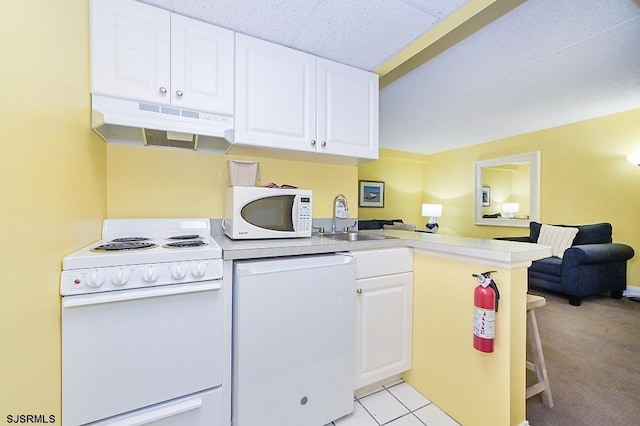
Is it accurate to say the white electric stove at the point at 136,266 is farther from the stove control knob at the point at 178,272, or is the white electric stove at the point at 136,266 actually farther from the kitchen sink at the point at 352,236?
the kitchen sink at the point at 352,236

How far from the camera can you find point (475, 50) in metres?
2.27

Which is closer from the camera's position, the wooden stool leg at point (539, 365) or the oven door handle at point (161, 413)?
the oven door handle at point (161, 413)

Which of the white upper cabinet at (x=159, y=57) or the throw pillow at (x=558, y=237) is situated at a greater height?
the white upper cabinet at (x=159, y=57)

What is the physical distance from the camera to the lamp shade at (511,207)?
4.74 meters

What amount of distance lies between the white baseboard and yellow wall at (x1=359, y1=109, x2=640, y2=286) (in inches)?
3.1

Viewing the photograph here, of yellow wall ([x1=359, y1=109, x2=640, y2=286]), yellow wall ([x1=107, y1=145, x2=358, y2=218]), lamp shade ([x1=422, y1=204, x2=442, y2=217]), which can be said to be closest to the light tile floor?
yellow wall ([x1=107, y1=145, x2=358, y2=218])

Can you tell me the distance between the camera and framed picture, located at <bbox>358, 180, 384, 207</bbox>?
219 inches

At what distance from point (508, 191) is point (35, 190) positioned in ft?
19.6

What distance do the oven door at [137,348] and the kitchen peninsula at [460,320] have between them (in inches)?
10.8

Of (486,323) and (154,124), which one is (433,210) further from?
(154,124)

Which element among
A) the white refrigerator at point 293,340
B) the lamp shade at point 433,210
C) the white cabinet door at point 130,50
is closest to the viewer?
the white refrigerator at point 293,340

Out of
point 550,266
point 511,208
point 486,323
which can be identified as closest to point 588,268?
point 550,266

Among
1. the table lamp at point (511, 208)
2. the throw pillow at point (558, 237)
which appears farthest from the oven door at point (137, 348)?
the table lamp at point (511, 208)

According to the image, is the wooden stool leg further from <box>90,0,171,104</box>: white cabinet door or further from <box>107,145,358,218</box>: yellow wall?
<box>90,0,171,104</box>: white cabinet door
